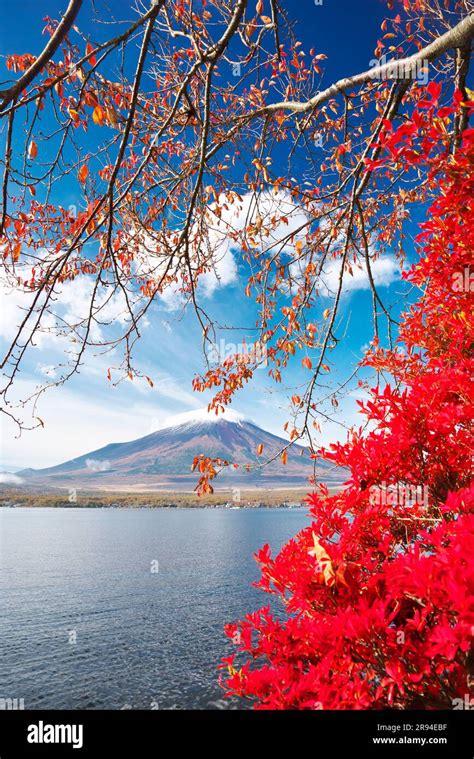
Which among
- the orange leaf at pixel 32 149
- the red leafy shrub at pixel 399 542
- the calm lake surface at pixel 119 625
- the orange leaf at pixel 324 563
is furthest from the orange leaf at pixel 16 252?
the calm lake surface at pixel 119 625

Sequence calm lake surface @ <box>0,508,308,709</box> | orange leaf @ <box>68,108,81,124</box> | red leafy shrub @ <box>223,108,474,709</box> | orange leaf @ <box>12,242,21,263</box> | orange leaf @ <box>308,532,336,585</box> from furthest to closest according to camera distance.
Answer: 1. calm lake surface @ <box>0,508,308,709</box>
2. orange leaf @ <box>12,242,21,263</box>
3. orange leaf @ <box>68,108,81,124</box>
4. orange leaf @ <box>308,532,336,585</box>
5. red leafy shrub @ <box>223,108,474,709</box>

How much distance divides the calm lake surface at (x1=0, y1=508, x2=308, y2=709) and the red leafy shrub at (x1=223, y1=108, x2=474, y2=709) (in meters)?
16.2

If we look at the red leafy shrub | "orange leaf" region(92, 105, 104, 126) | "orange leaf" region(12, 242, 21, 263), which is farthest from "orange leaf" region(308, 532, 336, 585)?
"orange leaf" region(12, 242, 21, 263)

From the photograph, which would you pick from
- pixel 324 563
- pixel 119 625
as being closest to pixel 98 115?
pixel 324 563

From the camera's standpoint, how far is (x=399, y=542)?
2736 millimetres

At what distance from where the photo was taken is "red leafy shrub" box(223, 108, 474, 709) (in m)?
2.10

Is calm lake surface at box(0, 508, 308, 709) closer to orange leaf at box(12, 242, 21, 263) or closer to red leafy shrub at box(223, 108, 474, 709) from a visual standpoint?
red leafy shrub at box(223, 108, 474, 709)

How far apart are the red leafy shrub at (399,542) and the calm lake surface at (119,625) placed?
16248 millimetres

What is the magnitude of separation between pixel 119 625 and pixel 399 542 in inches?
1107

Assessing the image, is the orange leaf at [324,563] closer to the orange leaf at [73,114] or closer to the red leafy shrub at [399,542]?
the red leafy shrub at [399,542]

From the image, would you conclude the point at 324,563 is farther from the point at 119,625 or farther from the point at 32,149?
the point at 119,625

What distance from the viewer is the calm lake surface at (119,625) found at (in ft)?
55.7

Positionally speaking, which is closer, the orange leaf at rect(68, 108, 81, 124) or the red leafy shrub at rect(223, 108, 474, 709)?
the red leafy shrub at rect(223, 108, 474, 709)
